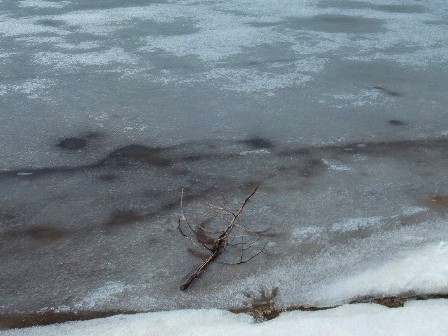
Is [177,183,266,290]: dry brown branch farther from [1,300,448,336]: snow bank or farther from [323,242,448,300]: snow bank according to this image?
[323,242,448,300]: snow bank

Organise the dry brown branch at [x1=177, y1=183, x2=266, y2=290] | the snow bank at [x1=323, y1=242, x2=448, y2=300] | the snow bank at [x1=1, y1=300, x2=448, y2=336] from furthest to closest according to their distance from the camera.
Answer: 1. the dry brown branch at [x1=177, y1=183, x2=266, y2=290]
2. the snow bank at [x1=323, y1=242, x2=448, y2=300]
3. the snow bank at [x1=1, y1=300, x2=448, y2=336]

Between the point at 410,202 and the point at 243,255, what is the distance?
867 mm

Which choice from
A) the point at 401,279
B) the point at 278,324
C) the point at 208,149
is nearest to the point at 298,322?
the point at 278,324

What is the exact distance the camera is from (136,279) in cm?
214

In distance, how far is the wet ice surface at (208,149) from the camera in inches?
86.5

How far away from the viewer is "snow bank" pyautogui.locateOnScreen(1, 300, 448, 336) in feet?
6.15

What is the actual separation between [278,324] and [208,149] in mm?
1305

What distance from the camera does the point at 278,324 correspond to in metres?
1.91

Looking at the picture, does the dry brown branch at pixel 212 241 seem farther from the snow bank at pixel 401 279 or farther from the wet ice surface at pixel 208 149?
the snow bank at pixel 401 279

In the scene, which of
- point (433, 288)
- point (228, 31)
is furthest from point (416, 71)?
point (433, 288)

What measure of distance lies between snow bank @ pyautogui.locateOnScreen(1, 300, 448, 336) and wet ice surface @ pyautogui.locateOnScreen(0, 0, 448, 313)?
87mm

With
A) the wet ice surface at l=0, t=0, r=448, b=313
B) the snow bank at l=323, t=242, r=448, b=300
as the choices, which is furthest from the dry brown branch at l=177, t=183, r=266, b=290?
the snow bank at l=323, t=242, r=448, b=300

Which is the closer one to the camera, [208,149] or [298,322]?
[298,322]

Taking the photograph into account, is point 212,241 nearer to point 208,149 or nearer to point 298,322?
point 298,322
